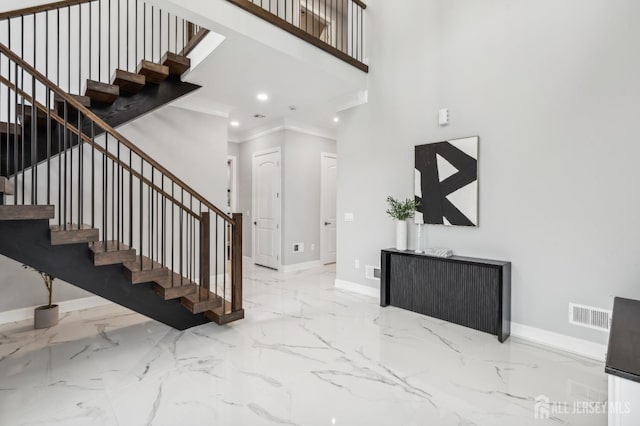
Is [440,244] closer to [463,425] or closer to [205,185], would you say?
[463,425]

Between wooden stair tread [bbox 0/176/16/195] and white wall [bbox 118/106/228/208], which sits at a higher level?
white wall [bbox 118/106/228/208]

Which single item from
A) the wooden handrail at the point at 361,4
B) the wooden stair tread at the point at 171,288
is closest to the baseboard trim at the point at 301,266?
the wooden stair tread at the point at 171,288

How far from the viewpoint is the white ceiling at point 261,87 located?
3230 millimetres

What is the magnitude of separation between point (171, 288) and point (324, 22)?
534 centimetres

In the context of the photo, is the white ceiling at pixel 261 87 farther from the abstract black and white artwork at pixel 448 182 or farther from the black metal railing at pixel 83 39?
the abstract black and white artwork at pixel 448 182

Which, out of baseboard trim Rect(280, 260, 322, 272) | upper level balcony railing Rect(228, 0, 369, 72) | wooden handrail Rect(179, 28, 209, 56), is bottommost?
baseboard trim Rect(280, 260, 322, 272)

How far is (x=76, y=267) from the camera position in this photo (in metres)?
2.32

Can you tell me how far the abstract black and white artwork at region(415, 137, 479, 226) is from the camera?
3.24 metres

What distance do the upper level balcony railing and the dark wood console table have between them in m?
2.46

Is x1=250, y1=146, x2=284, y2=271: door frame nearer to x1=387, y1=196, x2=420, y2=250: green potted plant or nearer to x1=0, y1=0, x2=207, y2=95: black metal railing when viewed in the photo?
x1=0, y1=0, x2=207, y2=95: black metal railing

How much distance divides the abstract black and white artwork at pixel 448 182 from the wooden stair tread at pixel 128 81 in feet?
9.93

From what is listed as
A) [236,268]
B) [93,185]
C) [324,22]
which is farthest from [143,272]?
[324,22]

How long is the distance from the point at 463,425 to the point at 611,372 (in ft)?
2.87

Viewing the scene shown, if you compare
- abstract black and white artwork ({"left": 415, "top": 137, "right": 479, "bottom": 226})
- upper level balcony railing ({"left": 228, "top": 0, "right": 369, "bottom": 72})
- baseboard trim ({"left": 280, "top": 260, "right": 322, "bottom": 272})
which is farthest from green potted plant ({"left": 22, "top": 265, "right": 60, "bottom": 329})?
abstract black and white artwork ({"left": 415, "top": 137, "right": 479, "bottom": 226})
